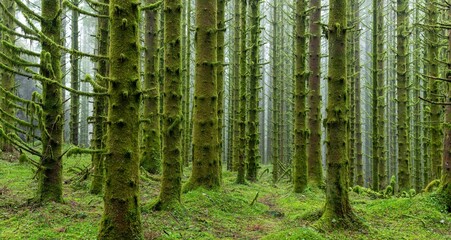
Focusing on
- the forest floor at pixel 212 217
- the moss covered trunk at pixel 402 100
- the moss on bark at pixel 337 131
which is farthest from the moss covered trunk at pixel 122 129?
the moss covered trunk at pixel 402 100

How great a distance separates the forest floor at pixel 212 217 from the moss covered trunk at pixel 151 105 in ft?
4.55

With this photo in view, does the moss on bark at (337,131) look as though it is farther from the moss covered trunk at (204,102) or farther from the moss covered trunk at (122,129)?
the moss covered trunk at (122,129)

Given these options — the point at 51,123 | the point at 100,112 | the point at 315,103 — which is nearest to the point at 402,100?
the point at 315,103

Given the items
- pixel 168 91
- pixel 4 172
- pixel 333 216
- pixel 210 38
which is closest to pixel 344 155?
pixel 333 216

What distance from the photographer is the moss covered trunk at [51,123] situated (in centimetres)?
550

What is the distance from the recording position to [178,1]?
609cm

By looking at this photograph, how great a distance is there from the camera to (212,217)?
6242mm

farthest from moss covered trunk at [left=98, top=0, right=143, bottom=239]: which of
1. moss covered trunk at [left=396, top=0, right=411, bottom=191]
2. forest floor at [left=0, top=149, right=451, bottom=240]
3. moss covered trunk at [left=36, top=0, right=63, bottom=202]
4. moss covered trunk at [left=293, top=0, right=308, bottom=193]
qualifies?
moss covered trunk at [left=396, top=0, right=411, bottom=191]

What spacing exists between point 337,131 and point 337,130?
0.05 ft

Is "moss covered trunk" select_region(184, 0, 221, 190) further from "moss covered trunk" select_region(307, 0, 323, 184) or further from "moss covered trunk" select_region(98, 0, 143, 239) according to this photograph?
"moss covered trunk" select_region(307, 0, 323, 184)

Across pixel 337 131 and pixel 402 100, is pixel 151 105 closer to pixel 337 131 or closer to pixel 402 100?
pixel 337 131

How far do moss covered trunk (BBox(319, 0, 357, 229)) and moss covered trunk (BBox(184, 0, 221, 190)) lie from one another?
102 inches

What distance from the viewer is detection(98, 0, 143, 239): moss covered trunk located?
3971mm

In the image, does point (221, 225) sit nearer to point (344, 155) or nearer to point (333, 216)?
point (333, 216)
